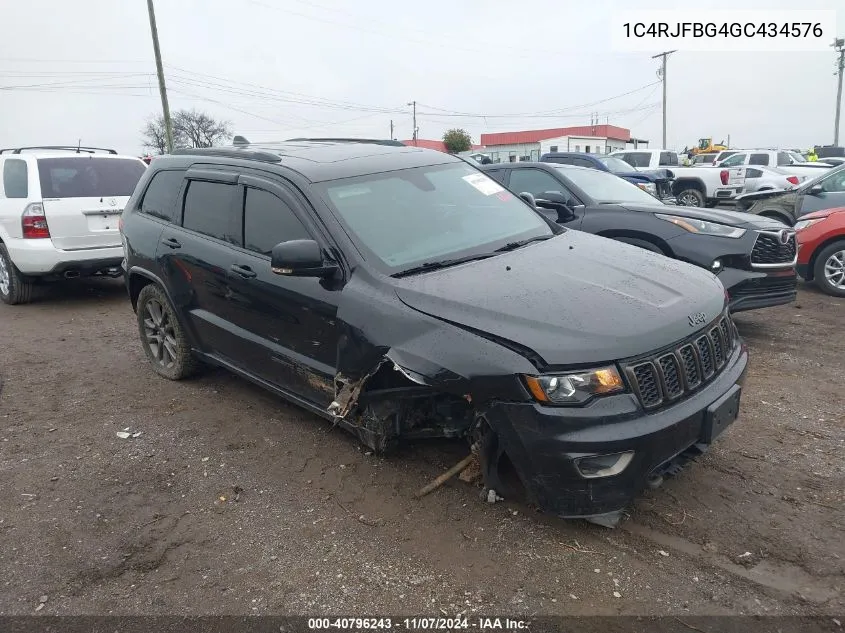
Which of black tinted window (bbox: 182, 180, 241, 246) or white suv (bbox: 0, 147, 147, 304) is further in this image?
white suv (bbox: 0, 147, 147, 304)

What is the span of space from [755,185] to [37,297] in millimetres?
16405

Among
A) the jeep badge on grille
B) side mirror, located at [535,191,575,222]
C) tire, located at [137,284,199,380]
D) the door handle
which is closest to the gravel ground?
tire, located at [137,284,199,380]

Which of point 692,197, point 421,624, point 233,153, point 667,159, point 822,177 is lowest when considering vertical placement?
point 421,624

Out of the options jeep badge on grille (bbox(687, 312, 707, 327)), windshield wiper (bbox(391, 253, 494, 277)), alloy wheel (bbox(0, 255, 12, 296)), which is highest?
windshield wiper (bbox(391, 253, 494, 277))

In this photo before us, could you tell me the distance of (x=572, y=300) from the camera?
2.81 meters

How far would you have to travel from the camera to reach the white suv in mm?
7184

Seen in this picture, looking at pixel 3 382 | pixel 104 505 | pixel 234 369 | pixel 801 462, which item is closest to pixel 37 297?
pixel 3 382

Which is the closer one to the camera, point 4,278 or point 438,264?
point 438,264

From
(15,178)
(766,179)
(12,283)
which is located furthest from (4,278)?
(766,179)

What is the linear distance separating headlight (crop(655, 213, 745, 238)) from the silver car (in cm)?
1145

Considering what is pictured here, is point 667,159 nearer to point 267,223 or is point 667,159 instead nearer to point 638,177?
point 638,177

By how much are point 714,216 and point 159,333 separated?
504 centimetres

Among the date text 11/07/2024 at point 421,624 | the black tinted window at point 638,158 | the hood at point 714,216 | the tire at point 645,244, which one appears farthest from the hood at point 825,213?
the black tinted window at point 638,158

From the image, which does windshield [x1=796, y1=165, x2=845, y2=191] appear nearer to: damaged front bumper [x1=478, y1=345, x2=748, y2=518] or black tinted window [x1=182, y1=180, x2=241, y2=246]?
damaged front bumper [x1=478, y1=345, x2=748, y2=518]
